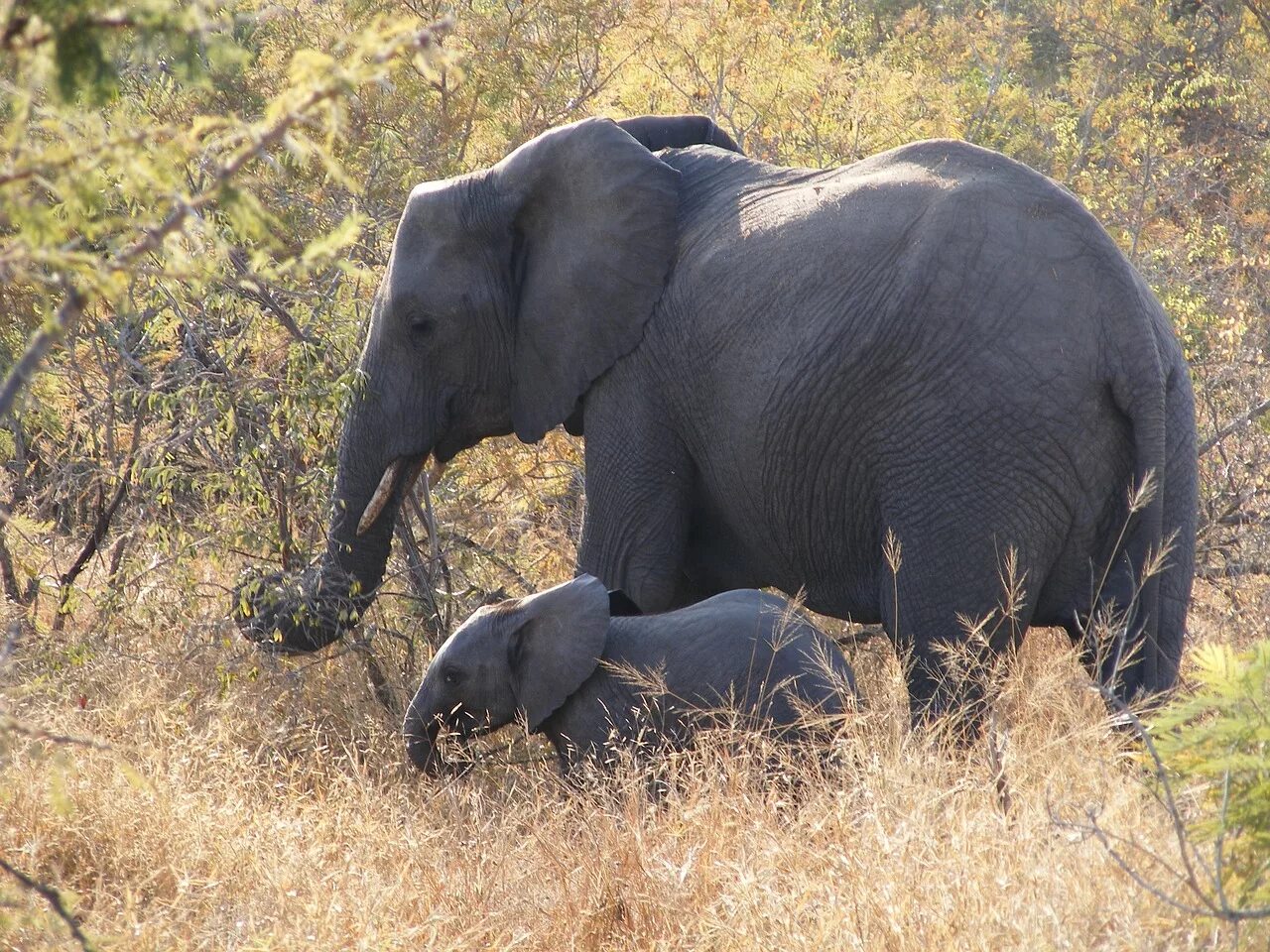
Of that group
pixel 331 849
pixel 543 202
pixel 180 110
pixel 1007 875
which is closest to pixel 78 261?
pixel 1007 875

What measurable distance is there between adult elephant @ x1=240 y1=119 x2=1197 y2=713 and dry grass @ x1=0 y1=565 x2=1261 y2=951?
0.40 m

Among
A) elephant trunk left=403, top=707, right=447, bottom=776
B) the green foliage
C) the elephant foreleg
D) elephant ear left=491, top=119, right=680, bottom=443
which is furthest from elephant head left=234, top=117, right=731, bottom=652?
the green foliage

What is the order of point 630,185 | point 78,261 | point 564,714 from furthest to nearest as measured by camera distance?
point 630,185 → point 564,714 → point 78,261

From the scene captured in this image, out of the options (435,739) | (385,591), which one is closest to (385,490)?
(385,591)

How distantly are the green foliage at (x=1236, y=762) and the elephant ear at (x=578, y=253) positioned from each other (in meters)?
2.53

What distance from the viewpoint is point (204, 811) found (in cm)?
425

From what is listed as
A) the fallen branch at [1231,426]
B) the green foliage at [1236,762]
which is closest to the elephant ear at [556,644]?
the green foliage at [1236,762]

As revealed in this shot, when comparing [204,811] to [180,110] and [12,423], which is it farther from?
[180,110]

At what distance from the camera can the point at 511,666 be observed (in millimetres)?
4883

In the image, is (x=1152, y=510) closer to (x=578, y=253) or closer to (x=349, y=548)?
(x=578, y=253)

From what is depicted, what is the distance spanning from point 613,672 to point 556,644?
19 centimetres

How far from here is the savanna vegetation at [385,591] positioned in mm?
2617

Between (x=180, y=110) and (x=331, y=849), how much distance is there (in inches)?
172

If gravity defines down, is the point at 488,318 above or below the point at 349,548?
above
